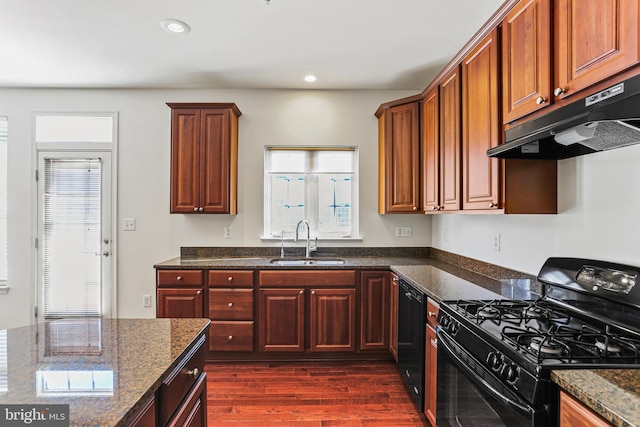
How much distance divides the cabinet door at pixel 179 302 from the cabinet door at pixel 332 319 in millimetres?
1015

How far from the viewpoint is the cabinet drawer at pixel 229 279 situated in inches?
118

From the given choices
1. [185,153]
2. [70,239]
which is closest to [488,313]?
[185,153]

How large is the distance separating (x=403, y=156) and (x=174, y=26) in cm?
218

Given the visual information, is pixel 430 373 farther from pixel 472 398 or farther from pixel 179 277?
pixel 179 277

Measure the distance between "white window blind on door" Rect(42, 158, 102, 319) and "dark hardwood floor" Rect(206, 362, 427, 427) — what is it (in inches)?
67.6

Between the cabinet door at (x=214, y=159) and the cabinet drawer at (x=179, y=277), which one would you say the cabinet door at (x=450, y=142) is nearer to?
the cabinet door at (x=214, y=159)

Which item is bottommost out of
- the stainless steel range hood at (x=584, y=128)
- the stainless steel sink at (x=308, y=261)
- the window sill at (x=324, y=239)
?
the stainless steel sink at (x=308, y=261)

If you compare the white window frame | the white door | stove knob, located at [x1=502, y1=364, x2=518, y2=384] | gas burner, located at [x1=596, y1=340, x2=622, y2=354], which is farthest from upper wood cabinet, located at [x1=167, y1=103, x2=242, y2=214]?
gas burner, located at [x1=596, y1=340, x2=622, y2=354]

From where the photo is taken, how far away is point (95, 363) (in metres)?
1.03

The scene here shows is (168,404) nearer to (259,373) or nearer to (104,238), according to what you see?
(259,373)

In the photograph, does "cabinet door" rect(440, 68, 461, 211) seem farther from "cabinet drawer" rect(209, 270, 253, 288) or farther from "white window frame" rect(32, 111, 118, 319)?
"white window frame" rect(32, 111, 118, 319)

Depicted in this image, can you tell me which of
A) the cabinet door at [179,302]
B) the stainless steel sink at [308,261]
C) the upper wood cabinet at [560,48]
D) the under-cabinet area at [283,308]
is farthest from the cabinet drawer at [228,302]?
the upper wood cabinet at [560,48]

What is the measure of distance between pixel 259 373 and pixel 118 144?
108 inches

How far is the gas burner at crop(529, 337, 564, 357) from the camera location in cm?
112
